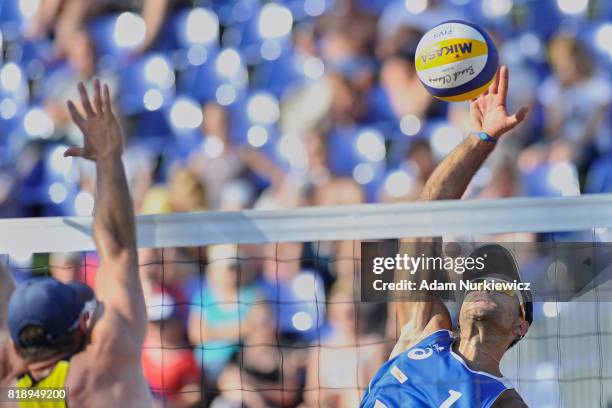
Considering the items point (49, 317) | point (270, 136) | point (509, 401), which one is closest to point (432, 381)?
point (509, 401)

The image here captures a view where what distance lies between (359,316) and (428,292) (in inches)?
17.6

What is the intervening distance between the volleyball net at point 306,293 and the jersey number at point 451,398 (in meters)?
0.32

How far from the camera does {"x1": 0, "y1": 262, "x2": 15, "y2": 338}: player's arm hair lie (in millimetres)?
4012

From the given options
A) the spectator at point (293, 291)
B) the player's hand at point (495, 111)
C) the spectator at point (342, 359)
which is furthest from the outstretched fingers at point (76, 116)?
the player's hand at point (495, 111)

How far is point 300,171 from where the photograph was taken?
418cm

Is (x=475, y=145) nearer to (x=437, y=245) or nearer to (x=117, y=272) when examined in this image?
(x=437, y=245)

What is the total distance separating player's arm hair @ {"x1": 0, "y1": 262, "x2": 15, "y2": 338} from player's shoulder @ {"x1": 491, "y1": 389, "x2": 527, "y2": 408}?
208cm

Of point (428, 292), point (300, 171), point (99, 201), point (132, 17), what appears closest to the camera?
point (428, 292)

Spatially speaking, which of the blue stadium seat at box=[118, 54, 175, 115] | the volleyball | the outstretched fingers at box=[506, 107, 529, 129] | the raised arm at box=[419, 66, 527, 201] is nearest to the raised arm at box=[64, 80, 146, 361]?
the blue stadium seat at box=[118, 54, 175, 115]

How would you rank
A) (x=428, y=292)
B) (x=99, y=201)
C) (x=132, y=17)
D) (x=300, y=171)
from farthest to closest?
(x=132, y=17) < (x=300, y=171) < (x=99, y=201) < (x=428, y=292)

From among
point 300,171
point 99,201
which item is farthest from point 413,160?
point 99,201

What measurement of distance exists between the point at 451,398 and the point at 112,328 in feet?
4.55

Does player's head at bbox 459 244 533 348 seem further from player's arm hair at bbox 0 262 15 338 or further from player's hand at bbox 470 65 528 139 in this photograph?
player's arm hair at bbox 0 262 15 338

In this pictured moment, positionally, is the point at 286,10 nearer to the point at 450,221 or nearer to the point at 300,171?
the point at 300,171
